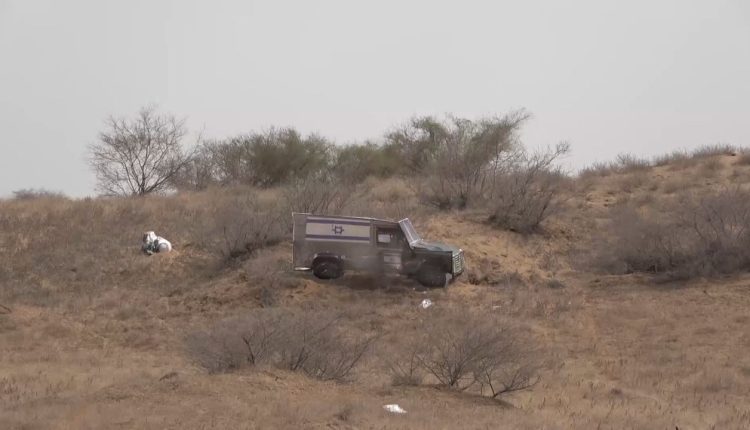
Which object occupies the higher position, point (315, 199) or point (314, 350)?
point (315, 199)

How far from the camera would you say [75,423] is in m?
7.47

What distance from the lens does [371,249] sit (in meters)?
21.4

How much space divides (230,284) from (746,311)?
44.8 feet

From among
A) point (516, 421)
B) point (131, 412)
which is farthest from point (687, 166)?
point (131, 412)

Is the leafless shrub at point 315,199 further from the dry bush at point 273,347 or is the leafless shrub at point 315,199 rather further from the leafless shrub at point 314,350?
the dry bush at point 273,347

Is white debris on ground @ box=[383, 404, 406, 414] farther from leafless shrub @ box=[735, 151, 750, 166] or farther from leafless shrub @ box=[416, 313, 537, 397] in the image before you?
leafless shrub @ box=[735, 151, 750, 166]

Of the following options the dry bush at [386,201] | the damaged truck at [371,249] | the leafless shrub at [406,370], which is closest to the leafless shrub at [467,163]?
the dry bush at [386,201]

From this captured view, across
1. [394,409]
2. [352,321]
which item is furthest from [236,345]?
[352,321]

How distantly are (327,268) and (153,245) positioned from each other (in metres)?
7.84

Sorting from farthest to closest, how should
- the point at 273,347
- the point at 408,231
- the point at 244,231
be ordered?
the point at 244,231 < the point at 408,231 < the point at 273,347

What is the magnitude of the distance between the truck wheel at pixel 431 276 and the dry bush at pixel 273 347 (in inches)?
410

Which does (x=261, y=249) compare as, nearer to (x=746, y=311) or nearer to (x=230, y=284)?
(x=230, y=284)

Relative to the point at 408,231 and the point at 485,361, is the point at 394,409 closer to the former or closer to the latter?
the point at 485,361

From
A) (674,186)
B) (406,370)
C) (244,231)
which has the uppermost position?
(674,186)
